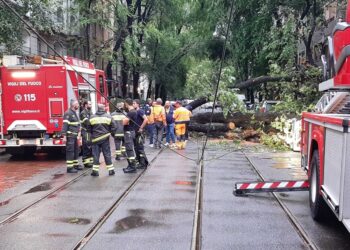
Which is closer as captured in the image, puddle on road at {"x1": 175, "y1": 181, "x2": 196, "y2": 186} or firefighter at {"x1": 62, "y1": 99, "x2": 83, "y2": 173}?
puddle on road at {"x1": 175, "y1": 181, "x2": 196, "y2": 186}

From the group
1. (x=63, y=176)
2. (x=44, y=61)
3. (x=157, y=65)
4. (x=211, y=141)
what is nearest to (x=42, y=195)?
(x=63, y=176)

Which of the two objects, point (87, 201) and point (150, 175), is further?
point (150, 175)

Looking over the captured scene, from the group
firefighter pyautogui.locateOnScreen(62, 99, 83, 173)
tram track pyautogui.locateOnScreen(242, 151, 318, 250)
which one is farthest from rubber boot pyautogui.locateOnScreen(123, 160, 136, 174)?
tram track pyautogui.locateOnScreen(242, 151, 318, 250)

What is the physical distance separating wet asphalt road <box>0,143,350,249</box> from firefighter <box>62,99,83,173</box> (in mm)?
333

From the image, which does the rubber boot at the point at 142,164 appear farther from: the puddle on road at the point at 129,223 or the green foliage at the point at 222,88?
the green foliage at the point at 222,88

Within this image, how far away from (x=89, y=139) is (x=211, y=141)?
29.9 feet

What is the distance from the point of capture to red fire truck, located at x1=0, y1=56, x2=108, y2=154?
13977 mm

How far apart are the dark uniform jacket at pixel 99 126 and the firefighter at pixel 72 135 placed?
96cm

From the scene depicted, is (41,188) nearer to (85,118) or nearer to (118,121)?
(85,118)

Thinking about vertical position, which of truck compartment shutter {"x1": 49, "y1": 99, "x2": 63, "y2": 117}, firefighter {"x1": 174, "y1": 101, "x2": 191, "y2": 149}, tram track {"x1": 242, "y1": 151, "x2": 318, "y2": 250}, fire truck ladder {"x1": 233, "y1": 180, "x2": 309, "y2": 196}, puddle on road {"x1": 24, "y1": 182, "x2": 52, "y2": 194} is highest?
truck compartment shutter {"x1": 49, "y1": 99, "x2": 63, "y2": 117}

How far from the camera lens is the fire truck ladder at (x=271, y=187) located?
28.0 ft

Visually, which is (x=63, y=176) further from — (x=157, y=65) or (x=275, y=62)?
(x=157, y=65)

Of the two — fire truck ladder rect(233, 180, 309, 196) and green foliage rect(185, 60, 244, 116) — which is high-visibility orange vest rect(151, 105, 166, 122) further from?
fire truck ladder rect(233, 180, 309, 196)

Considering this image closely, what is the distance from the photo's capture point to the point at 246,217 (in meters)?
7.34
